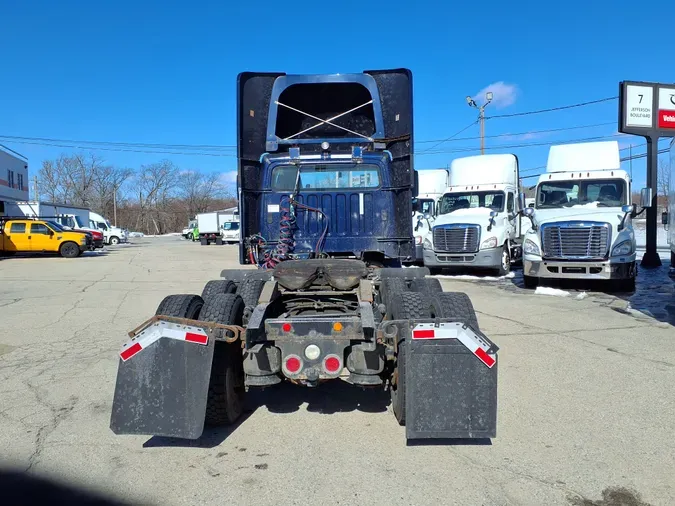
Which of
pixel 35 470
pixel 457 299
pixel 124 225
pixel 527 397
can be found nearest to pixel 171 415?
pixel 35 470

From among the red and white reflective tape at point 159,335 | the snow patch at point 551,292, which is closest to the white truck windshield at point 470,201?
the snow patch at point 551,292

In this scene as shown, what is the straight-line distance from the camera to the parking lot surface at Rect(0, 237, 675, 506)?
11.0ft

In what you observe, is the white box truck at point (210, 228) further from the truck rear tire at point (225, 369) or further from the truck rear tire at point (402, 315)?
the truck rear tire at point (402, 315)

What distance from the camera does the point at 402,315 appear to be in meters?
4.09

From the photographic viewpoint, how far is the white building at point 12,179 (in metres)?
31.2

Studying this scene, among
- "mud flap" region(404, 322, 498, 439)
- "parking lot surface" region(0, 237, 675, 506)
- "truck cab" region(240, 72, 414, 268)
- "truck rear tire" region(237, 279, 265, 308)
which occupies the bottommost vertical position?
"parking lot surface" region(0, 237, 675, 506)

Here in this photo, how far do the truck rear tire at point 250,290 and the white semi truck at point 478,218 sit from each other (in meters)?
10.8

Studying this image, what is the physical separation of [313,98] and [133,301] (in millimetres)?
6162

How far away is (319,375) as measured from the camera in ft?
13.0

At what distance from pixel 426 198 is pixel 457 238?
4896mm

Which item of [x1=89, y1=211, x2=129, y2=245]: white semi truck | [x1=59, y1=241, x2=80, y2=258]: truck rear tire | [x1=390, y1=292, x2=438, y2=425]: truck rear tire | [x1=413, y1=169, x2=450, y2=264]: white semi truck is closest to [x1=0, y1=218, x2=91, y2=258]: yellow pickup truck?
[x1=59, y1=241, x2=80, y2=258]: truck rear tire

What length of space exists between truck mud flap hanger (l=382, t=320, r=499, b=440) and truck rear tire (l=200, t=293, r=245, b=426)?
142cm

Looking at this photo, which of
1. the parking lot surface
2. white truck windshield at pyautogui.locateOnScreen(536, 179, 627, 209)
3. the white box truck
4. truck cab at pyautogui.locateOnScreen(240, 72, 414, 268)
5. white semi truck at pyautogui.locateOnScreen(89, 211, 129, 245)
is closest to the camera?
the parking lot surface

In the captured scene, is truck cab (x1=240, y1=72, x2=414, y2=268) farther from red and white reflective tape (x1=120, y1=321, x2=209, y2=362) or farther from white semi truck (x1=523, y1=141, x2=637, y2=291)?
white semi truck (x1=523, y1=141, x2=637, y2=291)
